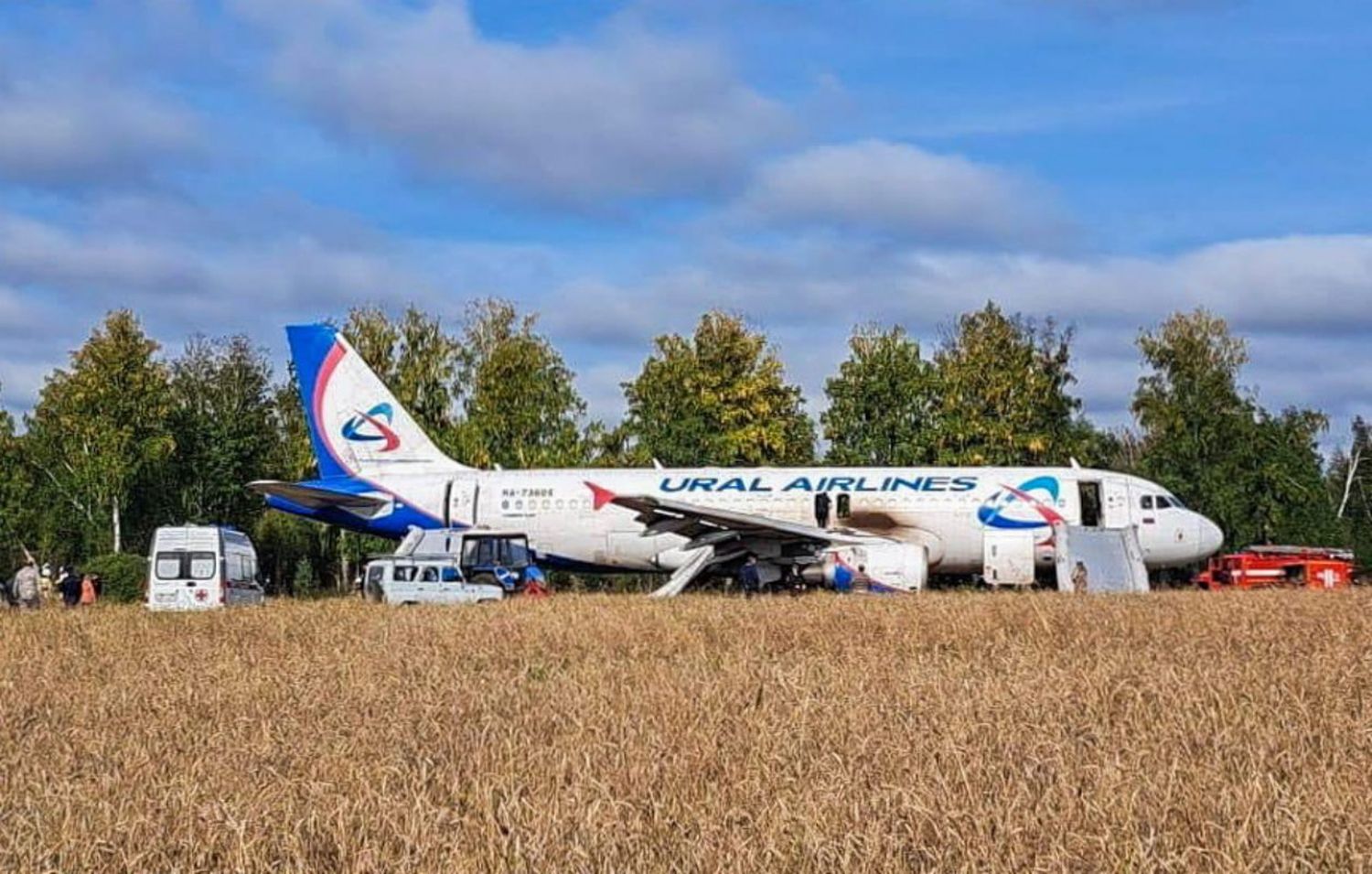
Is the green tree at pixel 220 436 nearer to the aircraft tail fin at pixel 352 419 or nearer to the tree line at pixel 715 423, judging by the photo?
the tree line at pixel 715 423

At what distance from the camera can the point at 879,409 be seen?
57312 millimetres

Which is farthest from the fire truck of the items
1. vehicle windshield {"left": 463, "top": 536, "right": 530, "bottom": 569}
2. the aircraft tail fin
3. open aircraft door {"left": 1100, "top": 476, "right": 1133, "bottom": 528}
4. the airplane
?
the aircraft tail fin

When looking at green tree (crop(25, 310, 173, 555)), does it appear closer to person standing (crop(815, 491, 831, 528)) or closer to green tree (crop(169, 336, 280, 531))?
green tree (crop(169, 336, 280, 531))

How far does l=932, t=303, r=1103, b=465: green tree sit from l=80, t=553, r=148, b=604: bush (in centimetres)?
2785

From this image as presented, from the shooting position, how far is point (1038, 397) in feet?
184

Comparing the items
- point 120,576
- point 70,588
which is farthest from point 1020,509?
point 120,576

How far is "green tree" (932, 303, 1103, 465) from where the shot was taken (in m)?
55.0

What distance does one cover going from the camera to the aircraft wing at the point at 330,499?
125ft

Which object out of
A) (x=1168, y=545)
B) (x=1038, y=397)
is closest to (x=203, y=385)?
(x=1038, y=397)

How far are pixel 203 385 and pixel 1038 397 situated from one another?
36164 millimetres

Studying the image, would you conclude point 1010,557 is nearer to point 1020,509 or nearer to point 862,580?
point 1020,509

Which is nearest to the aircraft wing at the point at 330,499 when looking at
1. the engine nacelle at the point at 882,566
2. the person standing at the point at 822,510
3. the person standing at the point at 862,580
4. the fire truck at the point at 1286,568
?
the person standing at the point at 822,510

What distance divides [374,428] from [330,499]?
9.20ft

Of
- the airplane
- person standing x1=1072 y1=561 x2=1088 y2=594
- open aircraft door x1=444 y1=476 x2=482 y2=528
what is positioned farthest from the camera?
open aircraft door x1=444 y1=476 x2=482 y2=528
